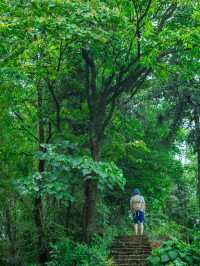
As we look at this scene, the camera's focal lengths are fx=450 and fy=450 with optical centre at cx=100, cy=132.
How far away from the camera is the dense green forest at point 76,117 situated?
10234 millimetres

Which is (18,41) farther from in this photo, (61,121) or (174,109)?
(174,109)

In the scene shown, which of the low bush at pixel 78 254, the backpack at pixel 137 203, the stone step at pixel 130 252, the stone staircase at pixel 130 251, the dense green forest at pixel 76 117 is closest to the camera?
the dense green forest at pixel 76 117

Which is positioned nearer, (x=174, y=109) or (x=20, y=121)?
(x=20, y=121)

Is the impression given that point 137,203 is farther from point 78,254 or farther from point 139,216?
point 78,254

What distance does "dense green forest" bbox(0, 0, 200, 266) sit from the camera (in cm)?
1023

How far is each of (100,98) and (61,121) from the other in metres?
1.71

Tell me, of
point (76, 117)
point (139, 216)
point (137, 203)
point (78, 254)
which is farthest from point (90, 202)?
point (76, 117)

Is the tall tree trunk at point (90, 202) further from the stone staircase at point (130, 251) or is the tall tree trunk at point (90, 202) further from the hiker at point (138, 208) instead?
the hiker at point (138, 208)

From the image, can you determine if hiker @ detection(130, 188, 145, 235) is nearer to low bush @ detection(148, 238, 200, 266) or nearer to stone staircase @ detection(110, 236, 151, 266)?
stone staircase @ detection(110, 236, 151, 266)

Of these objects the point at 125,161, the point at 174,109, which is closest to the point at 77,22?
the point at 125,161

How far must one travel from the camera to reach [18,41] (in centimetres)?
1073

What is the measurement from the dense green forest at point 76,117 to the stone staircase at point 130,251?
26 centimetres

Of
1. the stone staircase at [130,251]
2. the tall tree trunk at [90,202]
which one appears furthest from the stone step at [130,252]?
the tall tree trunk at [90,202]

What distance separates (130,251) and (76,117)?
4.42 metres
